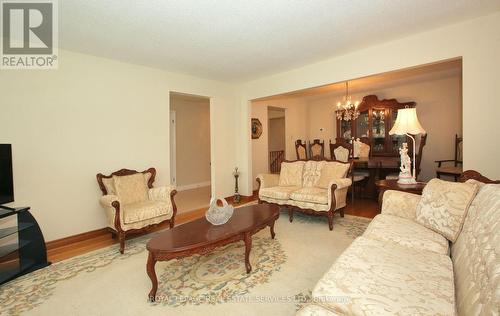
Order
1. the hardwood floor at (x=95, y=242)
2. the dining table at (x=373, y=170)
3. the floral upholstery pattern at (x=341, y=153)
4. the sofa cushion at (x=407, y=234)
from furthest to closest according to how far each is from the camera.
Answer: the floral upholstery pattern at (x=341, y=153) → the dining table at (x=373, y=170) → the hardwood floor at (x=95, y=242) → the sofa cushion at (x=407, y=234)

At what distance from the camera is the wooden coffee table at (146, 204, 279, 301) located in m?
1.86

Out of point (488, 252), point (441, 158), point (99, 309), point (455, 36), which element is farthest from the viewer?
point (441, 158)

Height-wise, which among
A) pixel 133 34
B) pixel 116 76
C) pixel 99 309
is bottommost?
pixel 99 309

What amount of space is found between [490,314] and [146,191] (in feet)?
11.7

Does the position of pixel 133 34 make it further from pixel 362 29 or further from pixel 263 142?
pixel 263 142

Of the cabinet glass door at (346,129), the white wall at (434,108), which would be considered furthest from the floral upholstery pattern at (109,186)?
the white wall at (434,108)

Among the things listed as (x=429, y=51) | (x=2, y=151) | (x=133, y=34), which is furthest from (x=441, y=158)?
(x=2, y=151)

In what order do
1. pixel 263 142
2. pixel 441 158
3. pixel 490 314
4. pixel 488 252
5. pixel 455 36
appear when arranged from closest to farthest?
1. pixel 490 314
2. pixel 488 252
3. pixel 455 36
4. pixel 441 158
5. pixel 263 142

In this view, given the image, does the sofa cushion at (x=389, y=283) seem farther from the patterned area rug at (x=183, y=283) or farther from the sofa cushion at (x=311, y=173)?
the sofa cushion at (x=311, y=173)

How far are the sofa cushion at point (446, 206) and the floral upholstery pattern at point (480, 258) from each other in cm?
9

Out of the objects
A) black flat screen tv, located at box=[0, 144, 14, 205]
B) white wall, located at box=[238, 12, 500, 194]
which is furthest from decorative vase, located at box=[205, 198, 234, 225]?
white wall, located at box=[238, 12, 500, 194]

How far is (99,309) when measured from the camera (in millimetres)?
1789

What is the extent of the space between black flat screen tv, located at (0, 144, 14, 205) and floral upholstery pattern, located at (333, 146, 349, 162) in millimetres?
4960

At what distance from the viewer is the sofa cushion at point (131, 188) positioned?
328cm
